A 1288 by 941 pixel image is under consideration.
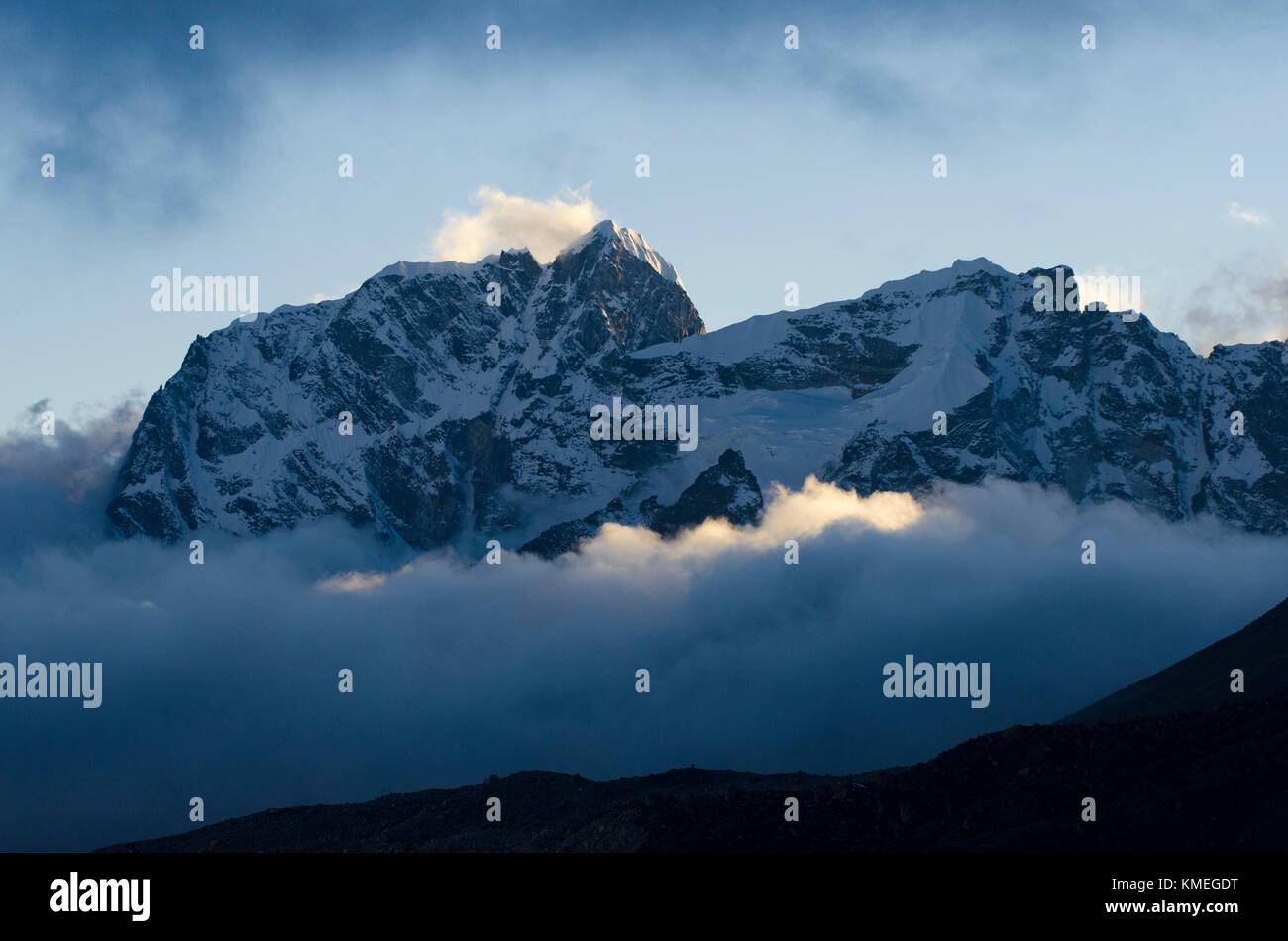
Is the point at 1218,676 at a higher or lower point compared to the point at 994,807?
higher

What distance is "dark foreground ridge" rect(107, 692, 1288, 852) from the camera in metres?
75.1

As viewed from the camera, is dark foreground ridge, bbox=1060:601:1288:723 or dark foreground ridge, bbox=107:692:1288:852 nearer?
dark foreground ridge, bbox=107:692:1288:852

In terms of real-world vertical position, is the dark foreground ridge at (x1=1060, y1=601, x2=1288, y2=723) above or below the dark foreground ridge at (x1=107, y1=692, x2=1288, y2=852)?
above

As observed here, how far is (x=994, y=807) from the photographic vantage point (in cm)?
7919

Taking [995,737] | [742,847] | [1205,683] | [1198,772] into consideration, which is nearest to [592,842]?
[742,847]

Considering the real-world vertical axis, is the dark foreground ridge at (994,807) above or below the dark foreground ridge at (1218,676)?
below

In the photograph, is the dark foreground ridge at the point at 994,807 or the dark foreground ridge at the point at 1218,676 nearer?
the dark foreground ridge at the point at 994,807

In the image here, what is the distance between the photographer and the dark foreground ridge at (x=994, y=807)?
7506 centimetres

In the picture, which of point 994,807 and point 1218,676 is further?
point 1218,676
